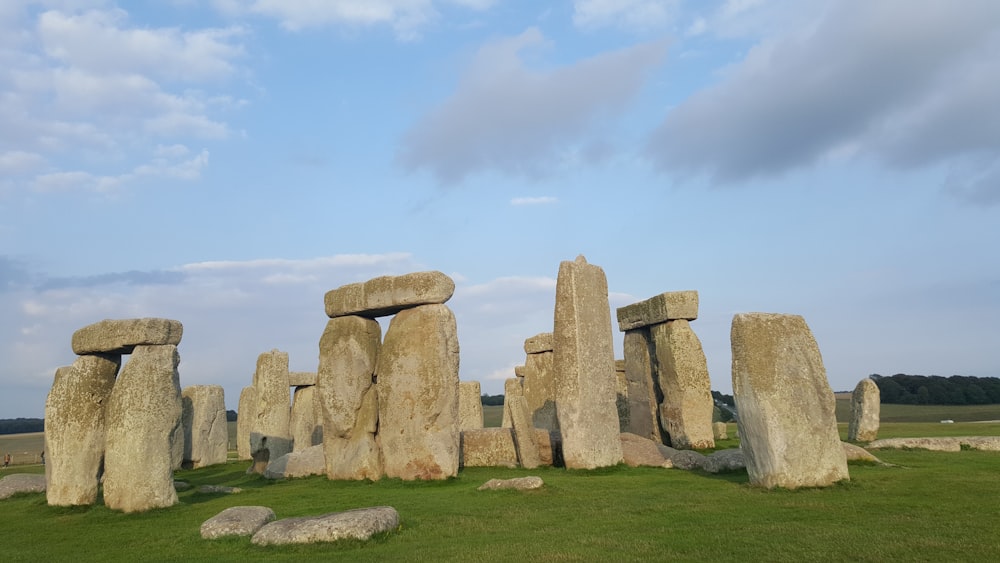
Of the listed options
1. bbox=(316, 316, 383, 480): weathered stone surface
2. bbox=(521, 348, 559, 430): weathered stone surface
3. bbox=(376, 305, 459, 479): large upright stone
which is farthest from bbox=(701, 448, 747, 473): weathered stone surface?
bbox=(521, 348, 559, 430): weathered stone surface

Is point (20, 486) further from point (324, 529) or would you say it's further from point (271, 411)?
point (324, 529)

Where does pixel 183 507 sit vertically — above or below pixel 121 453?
below

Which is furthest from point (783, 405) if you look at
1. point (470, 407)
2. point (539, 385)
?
point (470, 407)

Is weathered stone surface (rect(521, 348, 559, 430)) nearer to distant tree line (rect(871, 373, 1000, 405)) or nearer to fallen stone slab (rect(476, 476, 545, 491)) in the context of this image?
fallen stone slab (rect(476, 476, 545, 491))

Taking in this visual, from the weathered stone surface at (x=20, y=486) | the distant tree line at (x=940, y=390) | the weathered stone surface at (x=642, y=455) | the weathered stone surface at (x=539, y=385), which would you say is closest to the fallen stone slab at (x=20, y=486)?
the weathered stone surface at (x=20, y=486)

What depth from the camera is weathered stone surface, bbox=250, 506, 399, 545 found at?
7.61 metres

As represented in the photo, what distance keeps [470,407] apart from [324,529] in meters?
18.8

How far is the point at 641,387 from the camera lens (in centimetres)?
2169

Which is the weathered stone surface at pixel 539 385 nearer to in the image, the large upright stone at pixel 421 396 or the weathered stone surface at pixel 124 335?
the large upright stone at pixel 421 396

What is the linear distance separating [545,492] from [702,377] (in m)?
10.4

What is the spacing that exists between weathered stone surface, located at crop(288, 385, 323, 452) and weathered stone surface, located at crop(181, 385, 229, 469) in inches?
99.4

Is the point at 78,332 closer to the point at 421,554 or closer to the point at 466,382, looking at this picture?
the point at 421,554

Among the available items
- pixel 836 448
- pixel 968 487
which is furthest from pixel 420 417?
pixel 968 487

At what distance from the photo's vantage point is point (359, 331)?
605 inches
